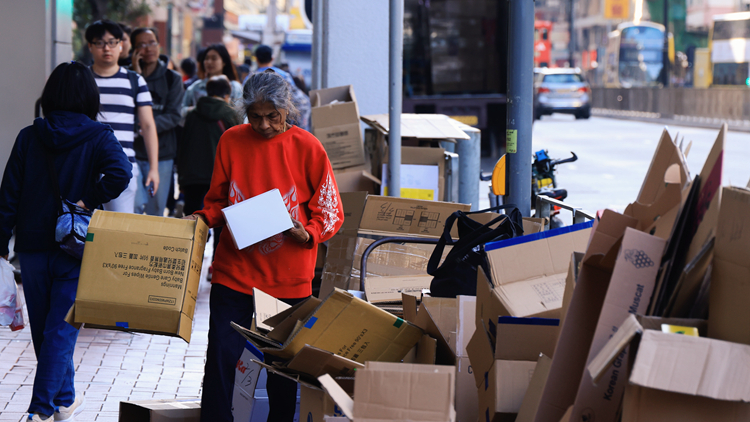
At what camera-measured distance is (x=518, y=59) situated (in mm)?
4207

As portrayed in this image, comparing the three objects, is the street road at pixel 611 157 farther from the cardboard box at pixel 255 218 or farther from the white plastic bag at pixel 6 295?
the white plastic bag at pixel 6 295

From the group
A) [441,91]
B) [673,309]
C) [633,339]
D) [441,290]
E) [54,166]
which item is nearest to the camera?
[633,339]

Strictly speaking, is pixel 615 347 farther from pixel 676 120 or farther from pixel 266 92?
pixel 676 120

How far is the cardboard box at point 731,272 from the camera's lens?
203 cm

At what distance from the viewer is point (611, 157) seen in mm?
19172

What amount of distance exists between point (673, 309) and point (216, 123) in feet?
18.4

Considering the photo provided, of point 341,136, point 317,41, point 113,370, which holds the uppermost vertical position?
point 317,41

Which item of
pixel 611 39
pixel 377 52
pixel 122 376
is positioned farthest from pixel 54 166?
pixel 611 39

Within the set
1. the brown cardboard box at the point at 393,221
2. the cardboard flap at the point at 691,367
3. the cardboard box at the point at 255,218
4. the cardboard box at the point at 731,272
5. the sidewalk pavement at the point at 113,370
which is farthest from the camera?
the brown cardboard box at the point at 393,221

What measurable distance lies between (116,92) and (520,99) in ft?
9.67

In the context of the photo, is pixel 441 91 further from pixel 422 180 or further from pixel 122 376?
pixel 122 376

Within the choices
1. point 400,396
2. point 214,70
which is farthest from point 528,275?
point 214,70

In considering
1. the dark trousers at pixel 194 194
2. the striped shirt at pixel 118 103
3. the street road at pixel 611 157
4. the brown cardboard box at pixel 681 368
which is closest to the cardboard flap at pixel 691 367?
the brown cardboard box at pixel 681 368

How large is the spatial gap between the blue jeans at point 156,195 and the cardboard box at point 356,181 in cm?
204
